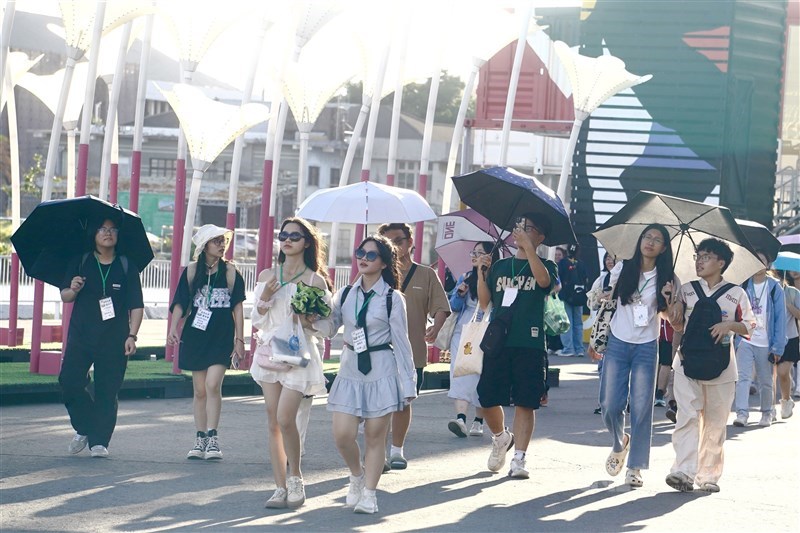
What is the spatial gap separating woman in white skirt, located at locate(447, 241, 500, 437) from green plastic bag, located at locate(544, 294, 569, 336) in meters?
0.72

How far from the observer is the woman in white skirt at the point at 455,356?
34.3 feet

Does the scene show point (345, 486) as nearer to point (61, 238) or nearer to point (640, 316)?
point (640, 316)

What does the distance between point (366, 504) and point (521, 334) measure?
193 centimetres

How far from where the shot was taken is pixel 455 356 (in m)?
10.2

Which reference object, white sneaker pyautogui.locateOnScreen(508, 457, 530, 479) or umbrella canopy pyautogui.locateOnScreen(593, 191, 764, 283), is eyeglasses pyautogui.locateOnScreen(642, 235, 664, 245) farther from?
white sneaker pyautogui.locateOnScreen(508, 457, 530, 479)

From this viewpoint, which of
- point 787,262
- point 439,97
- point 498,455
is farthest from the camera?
point 439,97

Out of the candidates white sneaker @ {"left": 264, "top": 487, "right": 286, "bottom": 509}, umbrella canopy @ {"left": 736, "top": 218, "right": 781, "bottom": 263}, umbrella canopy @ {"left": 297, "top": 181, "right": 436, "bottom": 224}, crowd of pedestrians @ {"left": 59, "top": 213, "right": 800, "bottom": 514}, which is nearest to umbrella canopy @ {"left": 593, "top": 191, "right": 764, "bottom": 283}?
crowd of pedestrians @ {"left": 59, "top": 213, "right": 800, "bottom": 514}

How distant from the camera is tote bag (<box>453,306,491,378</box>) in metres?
9.25

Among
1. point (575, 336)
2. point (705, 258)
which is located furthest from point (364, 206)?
point (575, 336)

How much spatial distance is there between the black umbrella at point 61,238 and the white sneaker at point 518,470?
10.9ft

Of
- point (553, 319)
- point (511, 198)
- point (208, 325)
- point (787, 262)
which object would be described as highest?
point (511, 198)

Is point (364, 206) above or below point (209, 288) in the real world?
above

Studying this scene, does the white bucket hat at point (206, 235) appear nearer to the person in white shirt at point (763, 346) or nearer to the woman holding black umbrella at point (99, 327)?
the woman holding black umbrella at point (99, 327)

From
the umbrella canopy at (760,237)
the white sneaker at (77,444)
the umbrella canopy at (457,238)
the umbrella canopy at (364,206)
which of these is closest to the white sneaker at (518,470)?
the umbrella canopy at (364,206)
